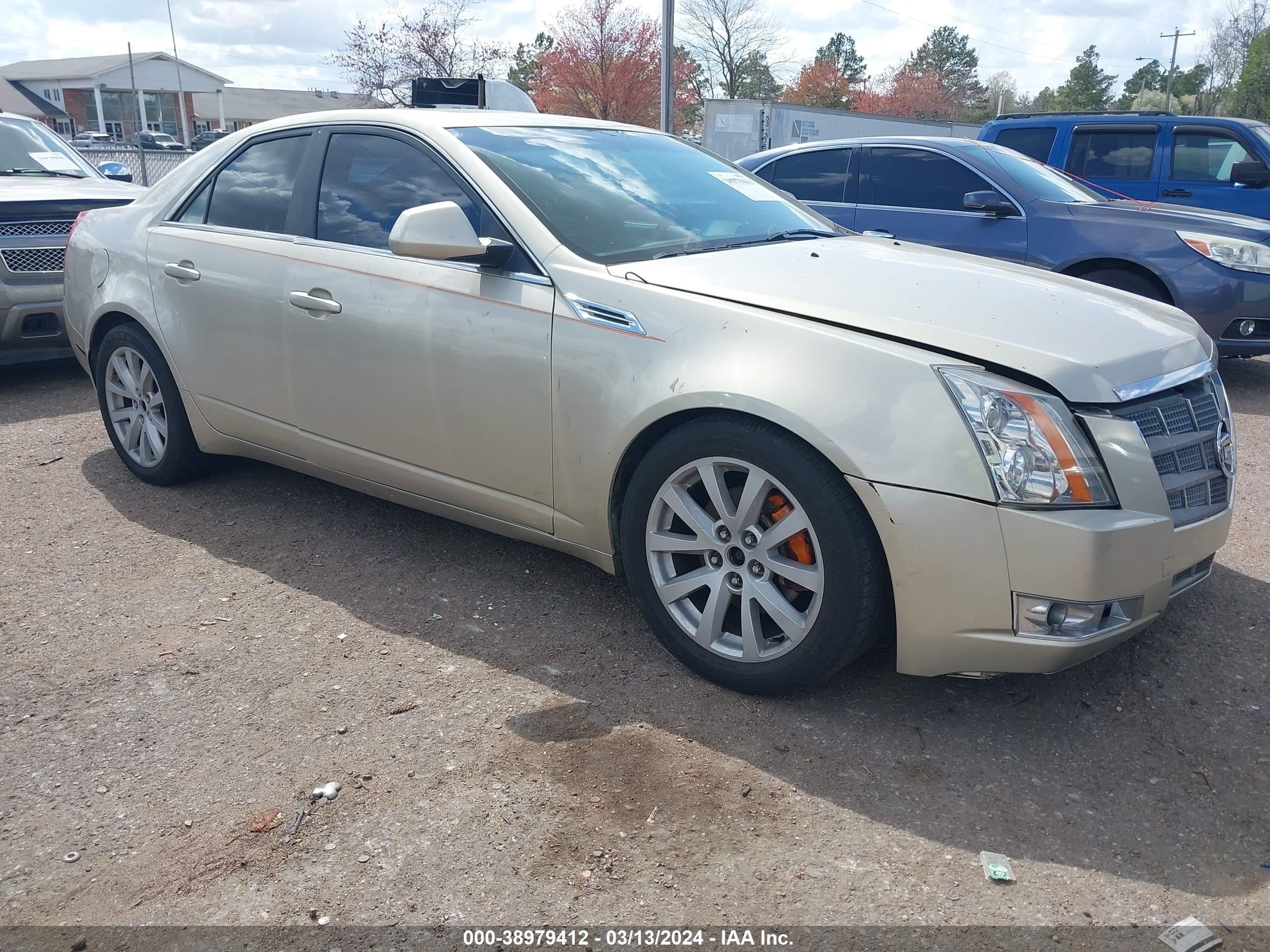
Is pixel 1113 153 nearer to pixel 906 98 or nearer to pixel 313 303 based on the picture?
pixel 313 303

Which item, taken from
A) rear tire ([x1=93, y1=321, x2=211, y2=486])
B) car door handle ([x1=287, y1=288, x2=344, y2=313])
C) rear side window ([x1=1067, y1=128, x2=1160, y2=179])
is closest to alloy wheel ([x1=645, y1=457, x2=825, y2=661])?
car door handle ([x1=287, y1=288, x2=344, y2=313])

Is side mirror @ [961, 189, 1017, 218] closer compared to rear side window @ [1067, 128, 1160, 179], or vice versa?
side mirror @ [961, 189, 1017, 218]

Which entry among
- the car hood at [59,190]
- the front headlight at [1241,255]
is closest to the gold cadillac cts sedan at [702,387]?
the car hood at [59,190]

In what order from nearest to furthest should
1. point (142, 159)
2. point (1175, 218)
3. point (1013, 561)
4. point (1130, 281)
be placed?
1. point (1013, 561)
2. point (1175, 218)
3. point (1130, 281)
4. point (142, 159)

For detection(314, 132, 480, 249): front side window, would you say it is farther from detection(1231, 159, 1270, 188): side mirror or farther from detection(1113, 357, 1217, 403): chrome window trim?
detection(1231, 159, 1270, 188): side mirror

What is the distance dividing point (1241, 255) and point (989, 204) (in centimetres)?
161

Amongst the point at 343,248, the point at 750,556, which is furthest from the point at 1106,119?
the point at 750,556

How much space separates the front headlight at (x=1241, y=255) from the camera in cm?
682

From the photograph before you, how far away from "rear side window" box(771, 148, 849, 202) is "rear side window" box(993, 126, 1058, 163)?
8.21 ft

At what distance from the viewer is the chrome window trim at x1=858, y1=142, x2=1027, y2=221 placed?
24.0 feet

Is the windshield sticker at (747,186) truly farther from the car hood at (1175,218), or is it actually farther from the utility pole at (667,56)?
the utility pole at (667,56)

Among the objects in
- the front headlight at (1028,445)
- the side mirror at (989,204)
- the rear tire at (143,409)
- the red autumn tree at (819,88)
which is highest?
the red autumn tree at (819,88)

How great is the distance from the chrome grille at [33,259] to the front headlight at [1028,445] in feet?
20.1

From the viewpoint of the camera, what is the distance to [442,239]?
11.0 ft
